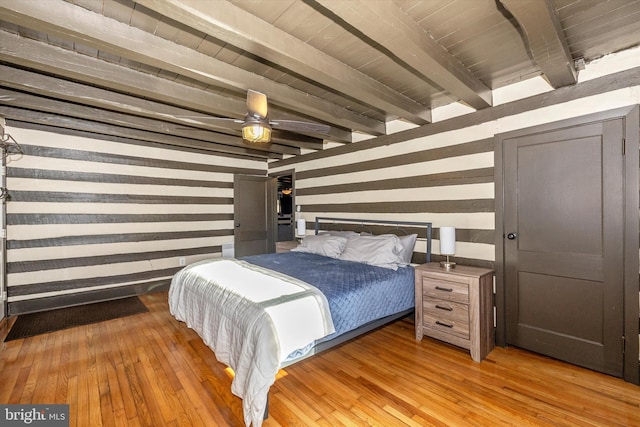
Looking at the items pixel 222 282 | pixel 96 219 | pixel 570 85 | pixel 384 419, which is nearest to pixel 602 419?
pixel 384 419

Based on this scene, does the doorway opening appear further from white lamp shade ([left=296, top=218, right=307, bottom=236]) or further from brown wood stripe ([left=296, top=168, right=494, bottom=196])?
brown wood stripe ([left=296, top=168, right=494, bottom=196])

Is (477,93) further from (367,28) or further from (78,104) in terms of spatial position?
(78,104)

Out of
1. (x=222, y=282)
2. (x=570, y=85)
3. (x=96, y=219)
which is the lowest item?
(x=222, y=282)

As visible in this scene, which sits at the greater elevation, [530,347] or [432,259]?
[432,259]

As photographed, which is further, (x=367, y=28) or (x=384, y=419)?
(x=384, y=419)

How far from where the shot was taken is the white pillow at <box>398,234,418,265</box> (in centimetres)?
344

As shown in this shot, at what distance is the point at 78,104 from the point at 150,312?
272 centimetres

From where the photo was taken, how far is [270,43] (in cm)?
188

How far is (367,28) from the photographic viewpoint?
1.69m

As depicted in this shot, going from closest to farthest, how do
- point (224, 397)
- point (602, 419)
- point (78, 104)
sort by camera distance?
point (602, 419) < point (224, 397) < point (78, 104)

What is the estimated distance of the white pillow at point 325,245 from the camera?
3869mm

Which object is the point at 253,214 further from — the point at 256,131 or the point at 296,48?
the point at 296,48

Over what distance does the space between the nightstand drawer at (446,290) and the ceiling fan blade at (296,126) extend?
1.92 meters

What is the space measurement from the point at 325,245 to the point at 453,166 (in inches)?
74.9
